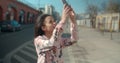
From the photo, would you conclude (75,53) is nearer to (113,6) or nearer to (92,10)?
(92,10)

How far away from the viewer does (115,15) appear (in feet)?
133

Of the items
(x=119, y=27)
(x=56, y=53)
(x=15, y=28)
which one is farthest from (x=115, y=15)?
(x=56, y=53)

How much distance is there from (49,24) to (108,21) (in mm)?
40454

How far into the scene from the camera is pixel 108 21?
42781mm

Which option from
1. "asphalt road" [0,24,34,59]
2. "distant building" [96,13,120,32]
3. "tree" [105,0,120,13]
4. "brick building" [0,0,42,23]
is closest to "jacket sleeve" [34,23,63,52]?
"asphalt road" [0,24,34,59]

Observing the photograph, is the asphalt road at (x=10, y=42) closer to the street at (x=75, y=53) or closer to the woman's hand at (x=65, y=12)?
the street at (x=75, y=53)

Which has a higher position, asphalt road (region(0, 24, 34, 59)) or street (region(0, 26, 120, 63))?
asphalt road (region(0, 24, 34, 59))

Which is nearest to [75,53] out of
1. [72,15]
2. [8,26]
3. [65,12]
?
[72,15]

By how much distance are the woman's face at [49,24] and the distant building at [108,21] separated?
35.5m

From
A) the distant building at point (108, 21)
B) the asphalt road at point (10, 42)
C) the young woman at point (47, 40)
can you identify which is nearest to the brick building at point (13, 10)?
the distant building at point (108, 21)

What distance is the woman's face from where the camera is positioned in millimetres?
2820

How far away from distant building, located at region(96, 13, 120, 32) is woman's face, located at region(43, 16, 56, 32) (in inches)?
1396

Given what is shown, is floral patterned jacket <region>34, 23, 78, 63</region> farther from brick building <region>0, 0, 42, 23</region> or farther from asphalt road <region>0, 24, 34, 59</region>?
brick building <region>0, 0, 42, 23</region>

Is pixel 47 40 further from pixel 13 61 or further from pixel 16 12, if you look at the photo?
pixel 16 12
